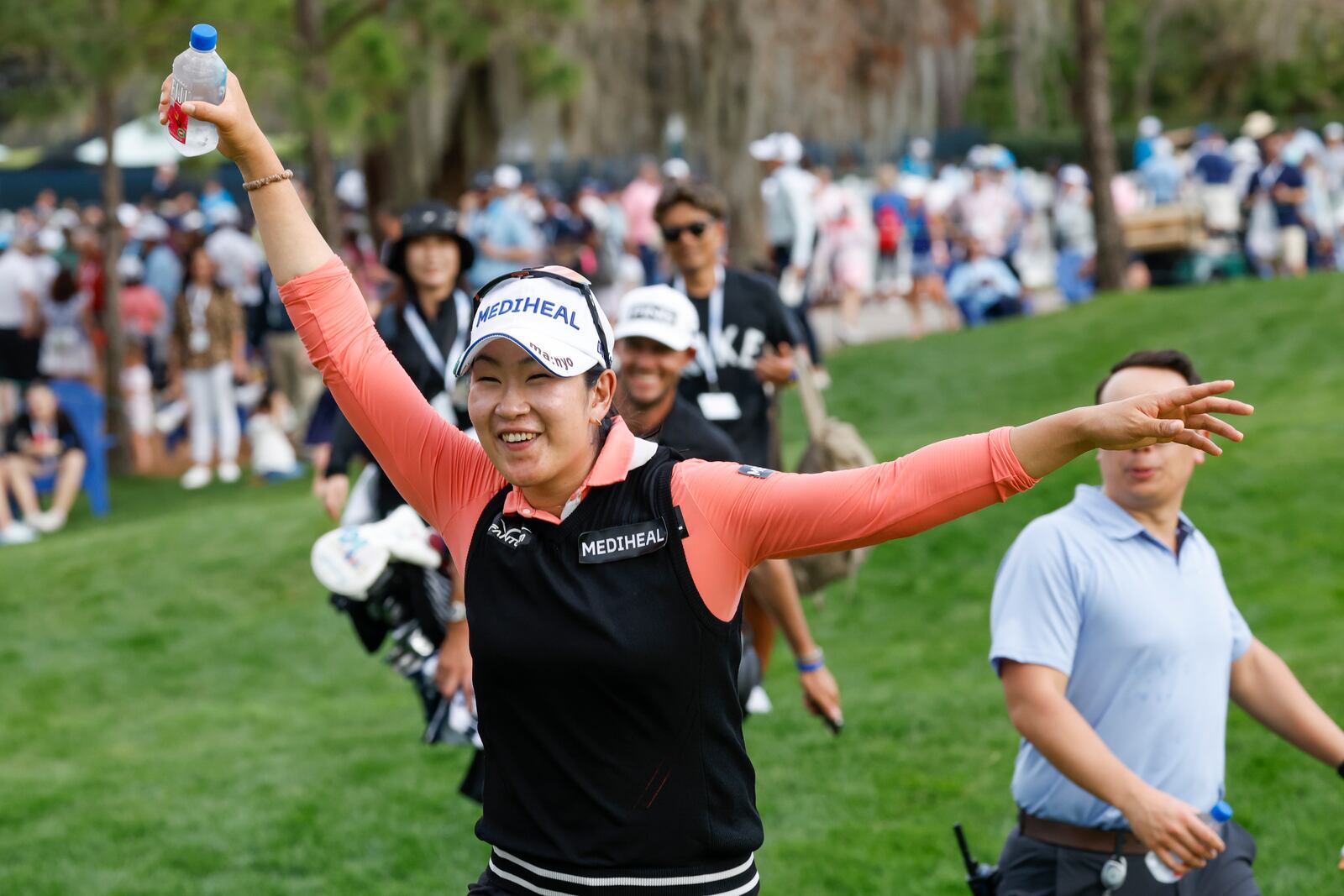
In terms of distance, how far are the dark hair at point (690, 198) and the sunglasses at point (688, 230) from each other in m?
0.06

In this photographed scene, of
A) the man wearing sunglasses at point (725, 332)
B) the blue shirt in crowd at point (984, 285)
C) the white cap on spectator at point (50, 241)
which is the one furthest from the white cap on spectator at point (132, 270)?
the man wearing sunglasses at point (725, 332)

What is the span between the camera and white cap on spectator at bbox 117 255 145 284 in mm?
20219

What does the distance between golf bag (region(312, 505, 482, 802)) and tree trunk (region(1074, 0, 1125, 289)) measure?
15.1 meters

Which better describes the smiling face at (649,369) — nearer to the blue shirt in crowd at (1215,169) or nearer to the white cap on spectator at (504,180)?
the white cap on spectator at (504,180)

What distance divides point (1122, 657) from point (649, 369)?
2359 millimetres

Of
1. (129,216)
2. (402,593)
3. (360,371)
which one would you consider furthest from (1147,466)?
(129,216)

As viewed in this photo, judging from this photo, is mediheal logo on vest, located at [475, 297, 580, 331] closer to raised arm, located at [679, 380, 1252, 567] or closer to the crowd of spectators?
raised arm, located at [679, 380, 1252, 567]

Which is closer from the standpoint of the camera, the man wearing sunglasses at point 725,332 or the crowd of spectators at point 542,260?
the man wearing sunglasses at point 725,332

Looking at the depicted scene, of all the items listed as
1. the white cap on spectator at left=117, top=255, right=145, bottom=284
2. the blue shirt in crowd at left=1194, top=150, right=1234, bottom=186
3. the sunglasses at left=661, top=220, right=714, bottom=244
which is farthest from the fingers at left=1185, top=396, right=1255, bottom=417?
the blue shirt in crowd at left=1194, top=150, right=1234, bottom=186

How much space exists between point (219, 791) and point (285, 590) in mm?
4361

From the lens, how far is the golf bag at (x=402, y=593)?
562 cm

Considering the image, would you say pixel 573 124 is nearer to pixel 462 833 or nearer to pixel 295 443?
pixel 295 443

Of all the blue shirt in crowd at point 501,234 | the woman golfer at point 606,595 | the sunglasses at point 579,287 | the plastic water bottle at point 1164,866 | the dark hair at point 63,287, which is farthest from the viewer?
the blue shirt in crowd at point 501,234

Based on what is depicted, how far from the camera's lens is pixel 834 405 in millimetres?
16859
